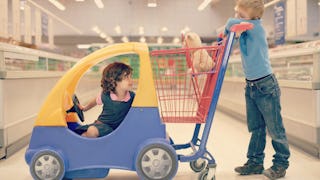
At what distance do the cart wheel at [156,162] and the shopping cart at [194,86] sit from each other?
115 millimetres

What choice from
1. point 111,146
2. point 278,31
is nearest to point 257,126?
point 111,146

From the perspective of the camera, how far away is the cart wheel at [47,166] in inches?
84.4

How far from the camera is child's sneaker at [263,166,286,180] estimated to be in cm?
241

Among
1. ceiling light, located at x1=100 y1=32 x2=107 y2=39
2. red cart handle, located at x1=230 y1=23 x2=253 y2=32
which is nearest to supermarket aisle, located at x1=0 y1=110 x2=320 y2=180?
red cart handle, located at x1=230 y1=23 x2=253 y2=32

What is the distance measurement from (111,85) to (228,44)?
2.50ft

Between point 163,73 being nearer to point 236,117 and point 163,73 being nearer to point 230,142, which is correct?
point 230,142

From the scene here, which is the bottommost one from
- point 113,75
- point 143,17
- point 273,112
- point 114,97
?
point 273,112

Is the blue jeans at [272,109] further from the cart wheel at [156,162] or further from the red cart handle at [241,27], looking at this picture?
the cart wheel at [156,162]

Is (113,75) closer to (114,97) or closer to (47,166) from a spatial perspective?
(114,97)

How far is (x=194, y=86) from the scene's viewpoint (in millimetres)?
2314

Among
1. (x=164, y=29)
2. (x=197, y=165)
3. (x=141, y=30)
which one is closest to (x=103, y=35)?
(x=141, y=30)

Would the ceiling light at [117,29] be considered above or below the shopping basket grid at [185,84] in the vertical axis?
above

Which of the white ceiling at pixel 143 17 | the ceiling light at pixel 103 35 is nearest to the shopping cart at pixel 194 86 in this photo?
the white ceiling at pixel 143 17

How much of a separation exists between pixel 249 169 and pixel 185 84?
2.50 feet
